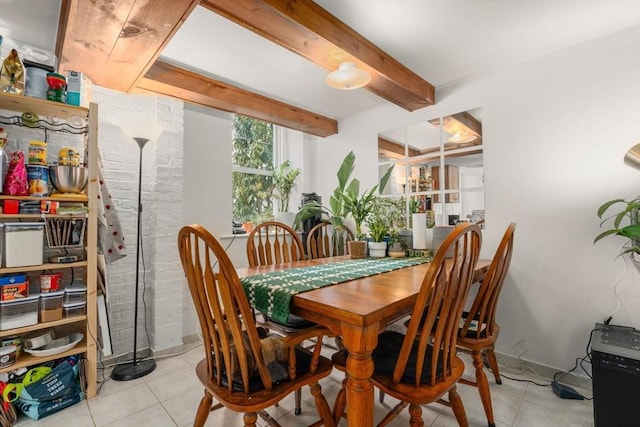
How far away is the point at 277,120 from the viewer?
10.1 feet

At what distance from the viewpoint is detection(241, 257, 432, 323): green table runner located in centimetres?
124

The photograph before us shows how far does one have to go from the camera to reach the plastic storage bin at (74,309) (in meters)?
1.80

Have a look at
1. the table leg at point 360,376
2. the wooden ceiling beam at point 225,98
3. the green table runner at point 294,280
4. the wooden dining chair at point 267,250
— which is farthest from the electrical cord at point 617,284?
the wooden ceiling beam at point 225,98

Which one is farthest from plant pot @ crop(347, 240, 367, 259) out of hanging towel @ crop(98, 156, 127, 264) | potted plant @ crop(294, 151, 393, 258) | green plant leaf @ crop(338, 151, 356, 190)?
hanging towel @ crop(98, 156, 127, 264)

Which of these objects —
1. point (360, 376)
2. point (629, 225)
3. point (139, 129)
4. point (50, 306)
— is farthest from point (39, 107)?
point (629, 225)

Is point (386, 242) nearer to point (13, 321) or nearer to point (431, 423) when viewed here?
point (431, 423)

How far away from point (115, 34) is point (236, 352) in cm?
181

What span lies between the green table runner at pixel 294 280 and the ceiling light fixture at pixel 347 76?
1184 mm

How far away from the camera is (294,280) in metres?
1.47

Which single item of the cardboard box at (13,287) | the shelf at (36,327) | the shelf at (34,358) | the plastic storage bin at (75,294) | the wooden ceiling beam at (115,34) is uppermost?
the wooden ceiling beam at (115,34)

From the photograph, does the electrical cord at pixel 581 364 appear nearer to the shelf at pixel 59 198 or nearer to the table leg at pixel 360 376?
the table leg at pixel 360 376

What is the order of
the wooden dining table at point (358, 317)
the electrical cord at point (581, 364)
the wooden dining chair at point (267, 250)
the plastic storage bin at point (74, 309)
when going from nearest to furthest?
the wooden dining table at point (358, 317)
the plastic storage bin at point (74, 309)
the electrical cord at point (581, 364)
the wooden dining chair at point (267, 250)

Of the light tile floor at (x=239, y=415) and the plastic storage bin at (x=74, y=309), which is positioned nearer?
the light tile floor at (x=239, y=415)

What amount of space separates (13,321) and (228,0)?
6.74ft
